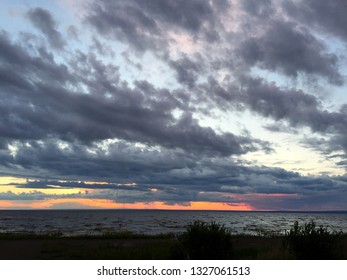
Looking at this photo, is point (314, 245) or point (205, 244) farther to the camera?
point (314, 245)

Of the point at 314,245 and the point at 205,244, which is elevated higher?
the point at 314,245

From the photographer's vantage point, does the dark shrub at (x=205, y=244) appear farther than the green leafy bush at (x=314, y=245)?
No

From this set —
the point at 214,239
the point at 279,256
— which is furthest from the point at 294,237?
the point at 214,239

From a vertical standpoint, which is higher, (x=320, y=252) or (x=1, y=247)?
(x=320, y=252)

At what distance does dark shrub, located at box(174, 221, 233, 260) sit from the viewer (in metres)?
18.3

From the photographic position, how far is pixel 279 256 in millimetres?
19891

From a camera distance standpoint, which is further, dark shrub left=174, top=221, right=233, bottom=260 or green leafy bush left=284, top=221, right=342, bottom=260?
green leafy bush left=284, top=221, right=342, bottom=260

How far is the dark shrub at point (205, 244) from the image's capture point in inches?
720

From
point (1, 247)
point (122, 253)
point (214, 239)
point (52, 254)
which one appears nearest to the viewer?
point (214, 239)

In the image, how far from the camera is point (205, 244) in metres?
18.5
